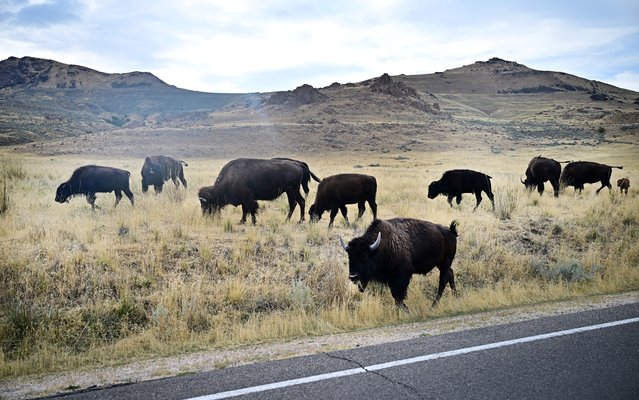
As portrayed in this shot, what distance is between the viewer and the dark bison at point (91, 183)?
56.3 ft

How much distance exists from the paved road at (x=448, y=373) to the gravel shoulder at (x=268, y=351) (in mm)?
344

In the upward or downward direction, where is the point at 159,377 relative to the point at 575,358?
downward

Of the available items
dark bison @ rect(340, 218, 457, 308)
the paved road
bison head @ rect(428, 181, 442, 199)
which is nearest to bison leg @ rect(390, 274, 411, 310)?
dark bison @ rect(340, 218, 457, 308)

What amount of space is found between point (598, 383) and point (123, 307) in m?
6.60

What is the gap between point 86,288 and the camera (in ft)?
29.2

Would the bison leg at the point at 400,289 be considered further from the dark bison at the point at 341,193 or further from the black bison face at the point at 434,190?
the black bison face at the point at 434,190

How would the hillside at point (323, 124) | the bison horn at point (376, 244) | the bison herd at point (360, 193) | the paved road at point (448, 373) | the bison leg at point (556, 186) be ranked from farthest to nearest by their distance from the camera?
the hillside at point (323, 124) < the bison leg at point (556, 186) < the bison herd at point (360, 193) < the bison horn at point (376, 244) < the paved road at point (448, 373)

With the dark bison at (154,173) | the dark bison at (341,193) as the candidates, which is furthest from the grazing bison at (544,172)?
the dark bison at (154,173)

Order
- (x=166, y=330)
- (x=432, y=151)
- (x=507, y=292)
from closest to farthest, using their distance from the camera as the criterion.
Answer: (x=166, y=330)
(x=507, y=292)
(x=432, y=151)

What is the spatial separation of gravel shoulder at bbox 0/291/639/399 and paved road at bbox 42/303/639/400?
1.13ft

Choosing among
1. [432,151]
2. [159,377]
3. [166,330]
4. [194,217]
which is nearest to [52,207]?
[194,217]

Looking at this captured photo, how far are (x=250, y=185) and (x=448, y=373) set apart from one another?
1102 centimetres

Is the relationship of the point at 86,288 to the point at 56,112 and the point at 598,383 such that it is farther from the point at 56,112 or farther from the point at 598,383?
the point at 56,112

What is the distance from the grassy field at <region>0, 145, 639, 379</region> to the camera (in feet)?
24.0
